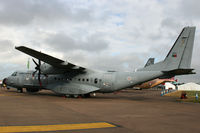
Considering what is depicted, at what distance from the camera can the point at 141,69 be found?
21.6 metres

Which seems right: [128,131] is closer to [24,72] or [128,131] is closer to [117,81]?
[117,81]

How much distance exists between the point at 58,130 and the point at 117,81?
1530 cm

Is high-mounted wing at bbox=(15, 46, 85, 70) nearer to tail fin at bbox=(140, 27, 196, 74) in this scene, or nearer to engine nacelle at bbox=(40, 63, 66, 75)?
engine nacelle at bbox=(40, 63, 66, 75)

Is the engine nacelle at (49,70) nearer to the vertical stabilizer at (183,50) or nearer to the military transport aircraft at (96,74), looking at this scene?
the military transport aircraft at (96,74)

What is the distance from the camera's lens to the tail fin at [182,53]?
61.3ft

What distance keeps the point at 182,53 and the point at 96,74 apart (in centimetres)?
976

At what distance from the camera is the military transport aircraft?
18.9 meters

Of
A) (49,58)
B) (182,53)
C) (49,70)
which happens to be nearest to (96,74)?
(49,70)

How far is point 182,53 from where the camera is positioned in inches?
744

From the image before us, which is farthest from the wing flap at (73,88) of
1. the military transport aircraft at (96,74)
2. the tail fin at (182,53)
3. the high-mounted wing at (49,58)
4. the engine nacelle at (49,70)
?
the tail fin at (182,53)

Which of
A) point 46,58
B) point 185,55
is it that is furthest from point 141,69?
point 46,58

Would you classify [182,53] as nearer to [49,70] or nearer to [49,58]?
[49,58]

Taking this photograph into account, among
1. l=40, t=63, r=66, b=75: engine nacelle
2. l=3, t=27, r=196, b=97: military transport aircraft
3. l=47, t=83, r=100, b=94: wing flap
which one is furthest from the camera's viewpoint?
l=40, t=63, r=66, b=75: engine nacelle

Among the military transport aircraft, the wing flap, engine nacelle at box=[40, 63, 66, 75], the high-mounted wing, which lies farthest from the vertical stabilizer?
engine nacelle at box=[40, 63, 66, 75]
